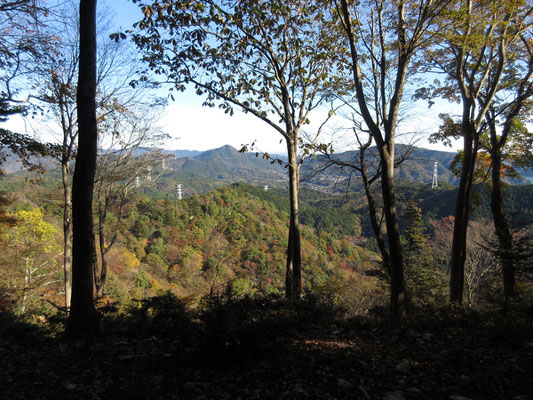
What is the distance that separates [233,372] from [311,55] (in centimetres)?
608

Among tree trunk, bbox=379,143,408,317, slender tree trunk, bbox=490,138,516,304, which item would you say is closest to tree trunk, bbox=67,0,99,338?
tree trunk, bbox=379,143,408,317

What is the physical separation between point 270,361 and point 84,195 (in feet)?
9.32

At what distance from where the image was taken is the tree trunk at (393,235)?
4.55 m

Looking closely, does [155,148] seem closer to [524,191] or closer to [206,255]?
[206,255]

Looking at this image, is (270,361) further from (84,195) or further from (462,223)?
(462,223)

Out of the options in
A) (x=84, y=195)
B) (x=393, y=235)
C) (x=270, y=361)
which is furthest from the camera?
(x=393, y=235)

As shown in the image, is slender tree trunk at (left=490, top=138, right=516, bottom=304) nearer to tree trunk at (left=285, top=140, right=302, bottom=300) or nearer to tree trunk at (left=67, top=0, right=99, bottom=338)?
tree trunk at (left=285, top=140, right=302, bottom=300)

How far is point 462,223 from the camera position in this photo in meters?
6.62

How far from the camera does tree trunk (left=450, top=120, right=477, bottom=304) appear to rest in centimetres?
654

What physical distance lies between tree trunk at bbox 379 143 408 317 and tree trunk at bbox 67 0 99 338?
432 cm

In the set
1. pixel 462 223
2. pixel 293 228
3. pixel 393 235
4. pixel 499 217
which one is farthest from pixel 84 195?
pixel 499 217

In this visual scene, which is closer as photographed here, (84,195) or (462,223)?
(84,195)

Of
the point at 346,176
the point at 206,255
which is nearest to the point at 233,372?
the point at 346,176

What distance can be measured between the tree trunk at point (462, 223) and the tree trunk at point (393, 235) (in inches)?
113
